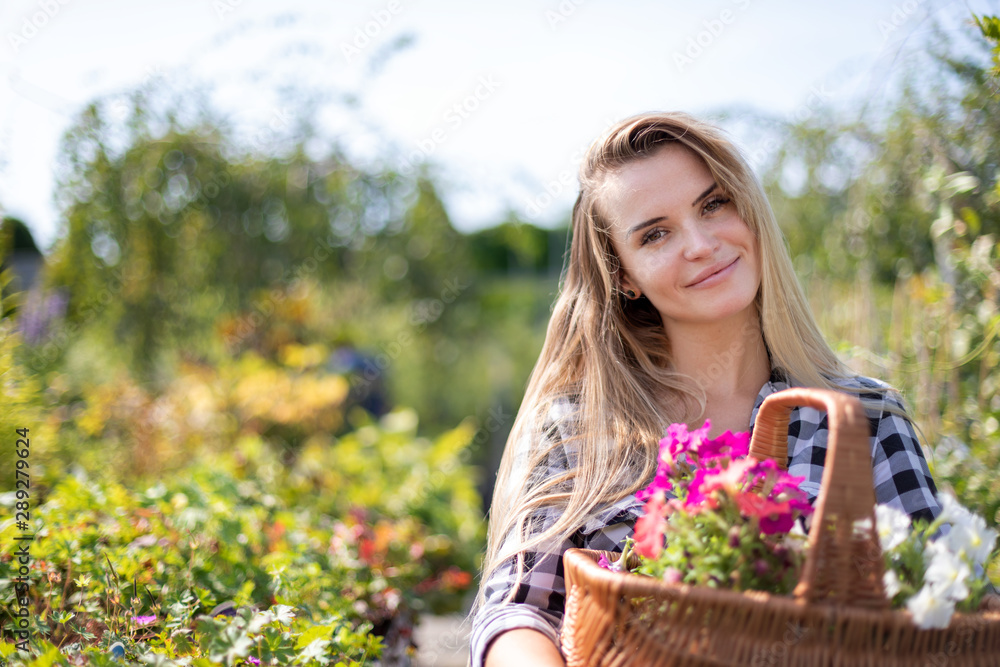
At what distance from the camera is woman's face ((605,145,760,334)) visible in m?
1.45

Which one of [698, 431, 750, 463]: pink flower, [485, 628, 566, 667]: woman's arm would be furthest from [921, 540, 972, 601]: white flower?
[485, 628, 566, 667]: woman's arm

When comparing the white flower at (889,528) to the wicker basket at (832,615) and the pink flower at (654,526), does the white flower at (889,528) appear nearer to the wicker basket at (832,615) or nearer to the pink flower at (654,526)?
the wicker basket at (832,615)

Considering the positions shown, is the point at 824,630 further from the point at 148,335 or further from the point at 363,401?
the point at 363,401

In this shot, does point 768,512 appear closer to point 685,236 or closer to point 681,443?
point 681,443

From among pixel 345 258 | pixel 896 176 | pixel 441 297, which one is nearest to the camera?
pixel 896 176

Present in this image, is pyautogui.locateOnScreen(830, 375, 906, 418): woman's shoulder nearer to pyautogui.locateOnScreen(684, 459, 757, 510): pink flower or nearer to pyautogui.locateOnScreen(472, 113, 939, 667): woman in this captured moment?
pyautogui.locateOnScreen(472, 113, 939, 667): woman

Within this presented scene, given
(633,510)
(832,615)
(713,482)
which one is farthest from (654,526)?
(633,510)

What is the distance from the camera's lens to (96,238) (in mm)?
3582

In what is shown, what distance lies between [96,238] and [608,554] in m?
3.49

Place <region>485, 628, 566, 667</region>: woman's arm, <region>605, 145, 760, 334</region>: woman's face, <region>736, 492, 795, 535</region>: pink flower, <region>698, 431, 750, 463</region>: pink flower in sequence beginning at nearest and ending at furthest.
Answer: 1. <region>736, 492, 795, 535</region>: pink flower
2. <region>698, 431, 750, 463</region>: pink flower
3. <region>485, 628, 566, 667</region>: woman's arm
4. <region>605, 145, 760, 334</region>: woman's face

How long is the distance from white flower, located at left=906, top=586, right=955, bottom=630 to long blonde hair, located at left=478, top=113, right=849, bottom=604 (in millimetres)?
627

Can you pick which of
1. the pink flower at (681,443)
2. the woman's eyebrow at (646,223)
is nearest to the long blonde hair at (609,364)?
the woman's eyebrow at (646,223)

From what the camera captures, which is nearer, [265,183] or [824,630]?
[824,630]

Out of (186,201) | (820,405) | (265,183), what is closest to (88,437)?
(186,201)
